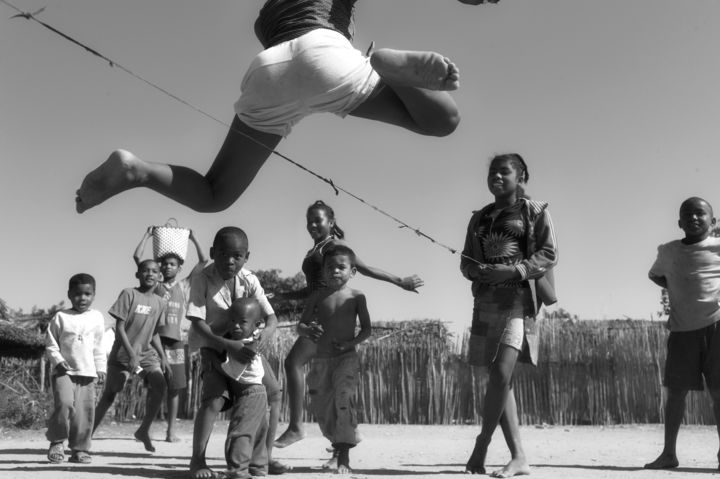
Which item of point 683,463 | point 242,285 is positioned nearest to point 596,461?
point 683,463

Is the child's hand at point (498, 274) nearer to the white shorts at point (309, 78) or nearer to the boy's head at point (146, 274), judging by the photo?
the white shorts at point (309, 78)

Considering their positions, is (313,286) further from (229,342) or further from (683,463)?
(683,463)

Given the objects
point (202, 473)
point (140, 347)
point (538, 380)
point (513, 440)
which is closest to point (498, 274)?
point (513, 440)

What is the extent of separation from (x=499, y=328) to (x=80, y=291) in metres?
3.36

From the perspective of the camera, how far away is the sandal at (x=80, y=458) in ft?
18.3

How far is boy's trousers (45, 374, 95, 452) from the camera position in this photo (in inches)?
224

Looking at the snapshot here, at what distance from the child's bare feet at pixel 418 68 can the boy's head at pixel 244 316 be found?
2.08m

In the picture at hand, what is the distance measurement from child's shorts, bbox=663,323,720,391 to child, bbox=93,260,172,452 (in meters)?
4.04

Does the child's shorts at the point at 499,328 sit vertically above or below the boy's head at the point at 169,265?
below

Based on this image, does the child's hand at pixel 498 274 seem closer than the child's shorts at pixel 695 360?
Yes

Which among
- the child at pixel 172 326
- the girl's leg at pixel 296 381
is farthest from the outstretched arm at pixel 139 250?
the girl's leg at pixel 296 381

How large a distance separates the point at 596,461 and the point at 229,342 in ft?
10.1

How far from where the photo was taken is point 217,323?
4730 mm

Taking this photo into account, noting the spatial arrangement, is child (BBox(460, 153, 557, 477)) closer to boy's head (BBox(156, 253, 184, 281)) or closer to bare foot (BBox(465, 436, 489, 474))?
bare foot (BBox(465, 436, 489, 474))
